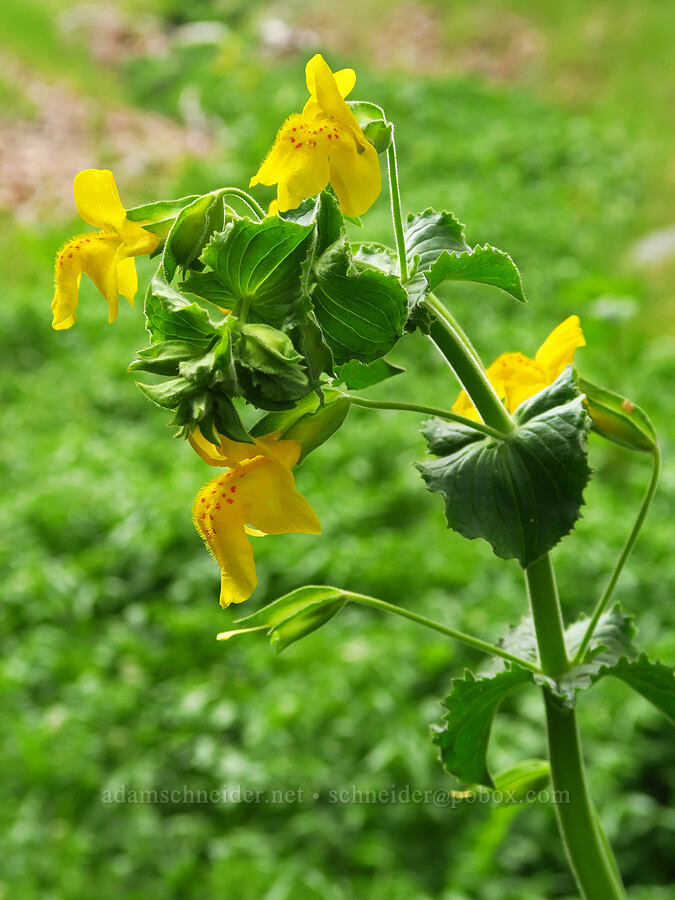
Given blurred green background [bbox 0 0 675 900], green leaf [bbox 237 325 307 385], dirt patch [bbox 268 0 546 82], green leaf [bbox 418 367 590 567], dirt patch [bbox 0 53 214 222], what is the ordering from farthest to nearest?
dirt patch [bbox 268 0 546 82]
dirt patch [bbox 0 53 214 222]
blurred green background [bbox 0 0 675 900]
green leaf [bbox 418 367 590 567]
green leaf [bbox 237 325 307 385]

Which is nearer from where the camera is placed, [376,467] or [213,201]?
[213,201]

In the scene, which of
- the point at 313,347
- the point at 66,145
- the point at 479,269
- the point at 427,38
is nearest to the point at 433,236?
the point at 479,269

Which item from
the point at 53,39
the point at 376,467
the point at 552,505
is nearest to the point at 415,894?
the point at 552,505

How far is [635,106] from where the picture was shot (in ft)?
15.2

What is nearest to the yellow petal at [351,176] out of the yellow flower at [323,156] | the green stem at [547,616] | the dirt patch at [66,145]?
the yellow flower at [323,156]

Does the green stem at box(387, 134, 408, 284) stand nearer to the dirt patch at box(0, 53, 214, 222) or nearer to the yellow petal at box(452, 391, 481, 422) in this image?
the yellow petal at box(452, 391, 481, 422)

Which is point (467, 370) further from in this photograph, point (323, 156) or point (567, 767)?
point (567, 767)

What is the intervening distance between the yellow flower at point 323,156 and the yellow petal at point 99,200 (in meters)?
0.06

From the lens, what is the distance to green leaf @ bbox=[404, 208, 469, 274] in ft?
1.57

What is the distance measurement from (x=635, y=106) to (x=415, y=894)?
13.9 ft

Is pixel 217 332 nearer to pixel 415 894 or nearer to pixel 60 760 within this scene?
pixel 415 894

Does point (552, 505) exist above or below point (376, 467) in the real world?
below

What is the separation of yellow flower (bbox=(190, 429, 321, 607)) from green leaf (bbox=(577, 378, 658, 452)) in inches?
7.5

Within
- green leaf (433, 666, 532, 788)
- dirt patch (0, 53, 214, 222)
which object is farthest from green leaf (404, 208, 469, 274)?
dirt patch (0, 53, 214, 222)
